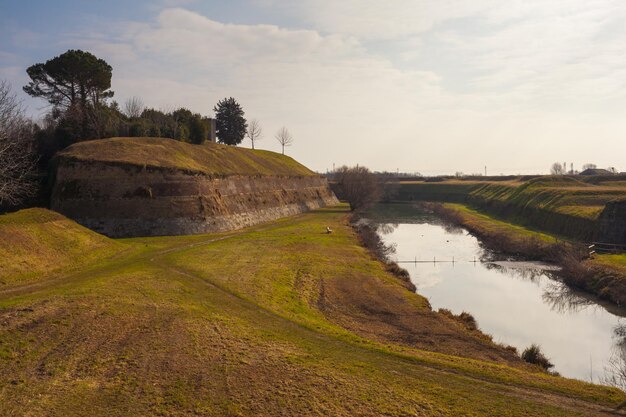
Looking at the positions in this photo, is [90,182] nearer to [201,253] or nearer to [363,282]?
[201,253]

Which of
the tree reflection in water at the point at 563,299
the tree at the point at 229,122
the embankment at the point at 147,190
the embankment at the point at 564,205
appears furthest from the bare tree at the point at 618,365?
the tree at the point at 229,122

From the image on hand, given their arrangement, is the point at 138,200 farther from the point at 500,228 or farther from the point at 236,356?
the point at 500,228

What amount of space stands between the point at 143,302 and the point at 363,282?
49.6 feet

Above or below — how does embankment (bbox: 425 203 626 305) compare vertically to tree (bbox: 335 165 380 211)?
below

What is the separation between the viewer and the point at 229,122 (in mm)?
98312

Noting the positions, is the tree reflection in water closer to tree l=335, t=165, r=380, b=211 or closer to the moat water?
the moat water

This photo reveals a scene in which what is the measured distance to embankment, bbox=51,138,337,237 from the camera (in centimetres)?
4325

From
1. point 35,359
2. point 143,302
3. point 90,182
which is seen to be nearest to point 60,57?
point 90,182

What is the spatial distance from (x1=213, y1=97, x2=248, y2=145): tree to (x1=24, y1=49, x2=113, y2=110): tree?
3743 centimetres

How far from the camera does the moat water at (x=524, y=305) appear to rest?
22.9m

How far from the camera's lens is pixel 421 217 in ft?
283

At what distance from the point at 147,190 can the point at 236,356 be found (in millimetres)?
32752

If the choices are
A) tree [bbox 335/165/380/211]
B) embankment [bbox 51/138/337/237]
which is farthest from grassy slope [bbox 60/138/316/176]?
tree [bbox 335/165/380/211]

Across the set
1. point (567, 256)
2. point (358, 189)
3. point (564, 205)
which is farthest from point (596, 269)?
point (358, 189)
